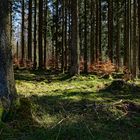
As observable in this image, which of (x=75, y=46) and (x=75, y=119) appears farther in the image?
(x=75, y=46)

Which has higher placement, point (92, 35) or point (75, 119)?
point (92, 35)

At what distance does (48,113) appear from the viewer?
9.89 metres

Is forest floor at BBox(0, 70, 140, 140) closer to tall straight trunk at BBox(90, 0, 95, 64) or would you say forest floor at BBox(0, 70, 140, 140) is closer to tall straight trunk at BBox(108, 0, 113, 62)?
tall straight trunk at BBox(90, 0, 95, 64)

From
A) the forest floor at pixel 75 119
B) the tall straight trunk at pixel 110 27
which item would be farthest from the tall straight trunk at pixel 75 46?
the tall straight trunk at pixel 110 27

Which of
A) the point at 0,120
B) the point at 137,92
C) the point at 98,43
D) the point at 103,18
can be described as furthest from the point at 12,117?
the point at 103,18

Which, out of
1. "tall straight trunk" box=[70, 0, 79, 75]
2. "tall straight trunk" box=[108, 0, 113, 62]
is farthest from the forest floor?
"tall straight trunk" box=[108, 0, 113, 62]

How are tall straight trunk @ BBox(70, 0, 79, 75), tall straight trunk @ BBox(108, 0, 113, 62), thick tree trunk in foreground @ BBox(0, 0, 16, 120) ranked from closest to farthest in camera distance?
thick tree trunk in foreground @ BBox(0, 0, 16, 120)
tall straight trunk @ BBox(70, 0, 79, 75)
tall straight trunk @ BBox(108, 0, 113, 62)

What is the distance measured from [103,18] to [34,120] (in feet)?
99.3

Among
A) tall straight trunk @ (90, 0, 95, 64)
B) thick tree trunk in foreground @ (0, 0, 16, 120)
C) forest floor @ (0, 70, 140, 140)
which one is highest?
tall straight trunk @ (90, 0, 95, 64)

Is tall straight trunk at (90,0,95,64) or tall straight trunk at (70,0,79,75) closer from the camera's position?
tall straight trunk at (70,0,79,75)

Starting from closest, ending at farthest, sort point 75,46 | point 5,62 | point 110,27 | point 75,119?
point 5,62 → point 75,119 → point 75,46 → point 110,27

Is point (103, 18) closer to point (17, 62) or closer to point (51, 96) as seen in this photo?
point (17, 62)

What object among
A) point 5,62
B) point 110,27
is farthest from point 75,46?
point 110,27

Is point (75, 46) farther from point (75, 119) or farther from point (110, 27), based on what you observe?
point (110, 27)
